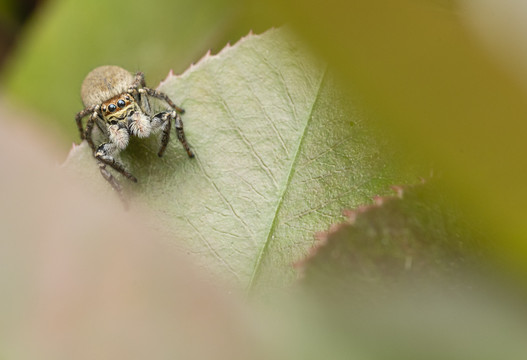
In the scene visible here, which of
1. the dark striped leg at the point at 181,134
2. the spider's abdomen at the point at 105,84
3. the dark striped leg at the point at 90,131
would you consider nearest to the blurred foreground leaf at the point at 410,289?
the dark striped leg at the point at 181,134

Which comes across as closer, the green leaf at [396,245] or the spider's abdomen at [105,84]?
the green leaf at [396,245]

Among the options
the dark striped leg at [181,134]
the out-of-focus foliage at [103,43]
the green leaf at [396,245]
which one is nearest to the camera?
the green leaf at [396,245]

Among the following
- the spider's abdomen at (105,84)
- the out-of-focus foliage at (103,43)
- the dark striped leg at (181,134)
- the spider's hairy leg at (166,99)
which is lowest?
the dark striped leg at (181,134)

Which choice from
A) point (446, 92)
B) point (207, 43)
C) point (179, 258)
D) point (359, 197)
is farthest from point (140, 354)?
point (207, 43)

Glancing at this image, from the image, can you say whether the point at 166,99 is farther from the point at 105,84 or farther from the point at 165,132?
the point at 105,84

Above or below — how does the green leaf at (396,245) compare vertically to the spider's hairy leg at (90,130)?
below

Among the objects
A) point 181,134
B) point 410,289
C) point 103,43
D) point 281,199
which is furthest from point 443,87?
point 103,43

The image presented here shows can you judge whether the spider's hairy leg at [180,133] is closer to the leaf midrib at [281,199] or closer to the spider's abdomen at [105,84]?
the leaf midrib at [281,199]
